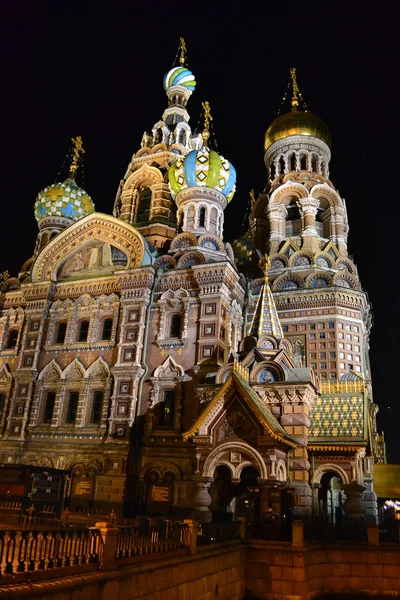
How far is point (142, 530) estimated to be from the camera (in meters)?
10.5

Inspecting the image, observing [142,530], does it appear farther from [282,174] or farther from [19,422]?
[282,174]

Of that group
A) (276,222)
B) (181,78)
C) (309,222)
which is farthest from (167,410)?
(181,78)

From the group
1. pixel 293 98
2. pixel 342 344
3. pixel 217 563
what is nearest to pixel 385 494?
pixel 342 344

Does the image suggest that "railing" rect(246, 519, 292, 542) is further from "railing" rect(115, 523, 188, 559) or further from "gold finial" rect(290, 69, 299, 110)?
"gold finial" rect(290, 69, 299, 110)

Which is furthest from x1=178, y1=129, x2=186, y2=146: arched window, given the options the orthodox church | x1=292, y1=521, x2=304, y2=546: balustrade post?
x1=292, y1=521, x2=304, y2=546: balustrade post

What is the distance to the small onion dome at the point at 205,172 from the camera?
1027 inches

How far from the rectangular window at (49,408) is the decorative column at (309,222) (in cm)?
1518

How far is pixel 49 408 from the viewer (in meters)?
23.6

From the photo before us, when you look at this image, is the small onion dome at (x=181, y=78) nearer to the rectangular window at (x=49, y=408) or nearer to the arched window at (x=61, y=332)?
the arched window at (x=61, y=332)

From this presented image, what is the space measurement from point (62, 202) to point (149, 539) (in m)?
24.4

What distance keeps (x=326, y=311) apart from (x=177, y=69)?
21.0 meters

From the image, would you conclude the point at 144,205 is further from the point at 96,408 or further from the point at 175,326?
the point at 96,408

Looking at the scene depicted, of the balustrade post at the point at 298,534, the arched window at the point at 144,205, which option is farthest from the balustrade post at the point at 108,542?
the arched window at the point at 144,205

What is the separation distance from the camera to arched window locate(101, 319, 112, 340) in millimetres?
23589
